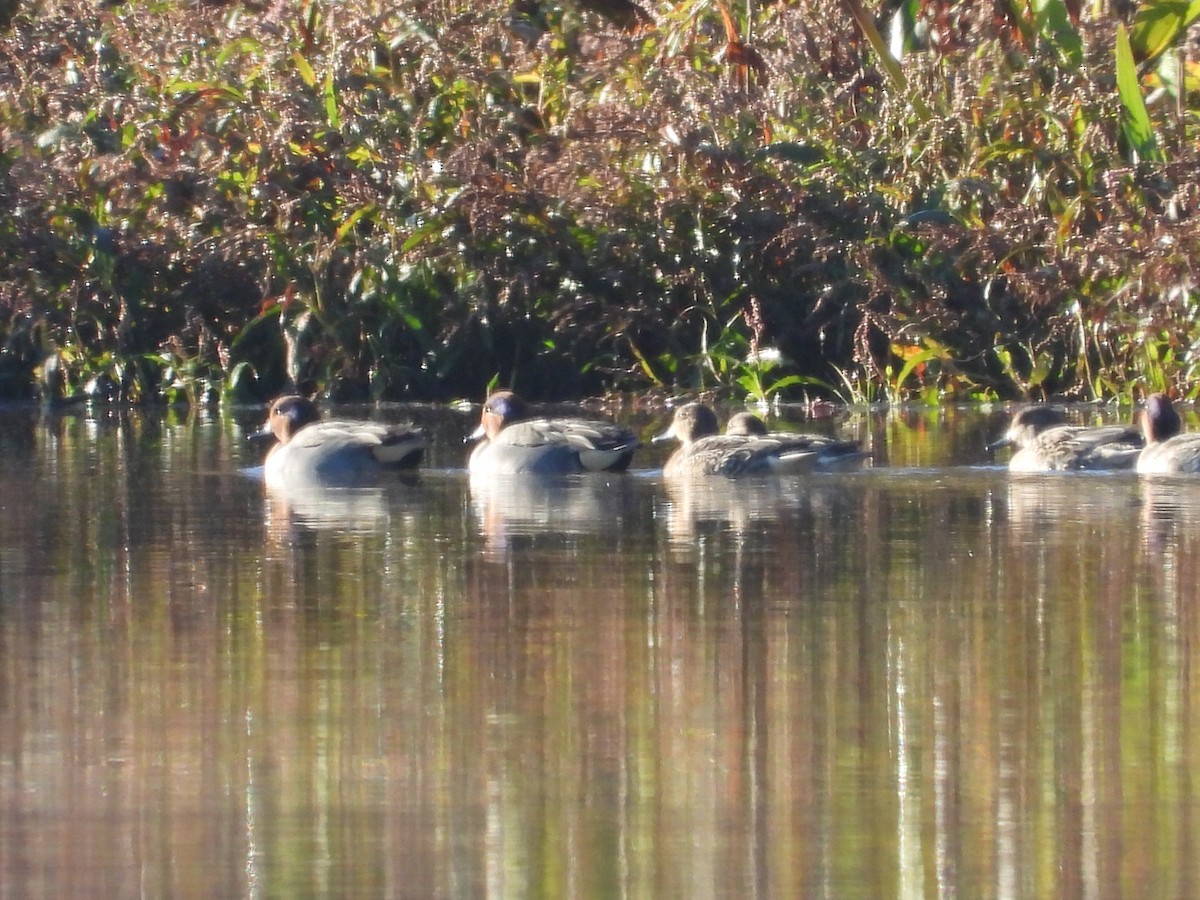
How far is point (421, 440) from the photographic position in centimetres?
1164

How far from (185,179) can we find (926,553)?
9.18 meters

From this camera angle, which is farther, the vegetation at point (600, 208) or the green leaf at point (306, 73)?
the green leaf at point (306, 73)

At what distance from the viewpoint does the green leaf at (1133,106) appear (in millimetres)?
15055

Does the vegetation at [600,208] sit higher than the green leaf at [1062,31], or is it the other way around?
the green leaf at [1062,31]

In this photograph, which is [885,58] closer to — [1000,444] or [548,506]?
[1000,444]

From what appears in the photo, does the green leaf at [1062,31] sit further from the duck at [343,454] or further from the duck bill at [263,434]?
the duck at [343,454]

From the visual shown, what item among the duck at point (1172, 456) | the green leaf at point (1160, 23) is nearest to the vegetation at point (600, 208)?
the green leaf at point (1160, 23)

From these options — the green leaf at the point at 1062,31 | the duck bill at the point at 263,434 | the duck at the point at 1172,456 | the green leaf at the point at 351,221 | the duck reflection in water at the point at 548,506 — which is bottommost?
the duck reflection in water at the point at 548,506

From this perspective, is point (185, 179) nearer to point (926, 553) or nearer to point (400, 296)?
point (400, 296)

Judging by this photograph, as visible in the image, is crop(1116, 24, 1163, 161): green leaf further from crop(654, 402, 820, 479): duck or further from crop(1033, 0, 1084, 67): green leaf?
crop(654, 402, 820, 479): duck

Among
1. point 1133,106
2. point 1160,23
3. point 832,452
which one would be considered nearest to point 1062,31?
point 1160,23

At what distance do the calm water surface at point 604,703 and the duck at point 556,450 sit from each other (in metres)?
Result: 1.42

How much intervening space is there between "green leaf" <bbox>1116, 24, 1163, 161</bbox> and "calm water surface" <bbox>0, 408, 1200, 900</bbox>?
584 cm

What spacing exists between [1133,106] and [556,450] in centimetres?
→ 556
